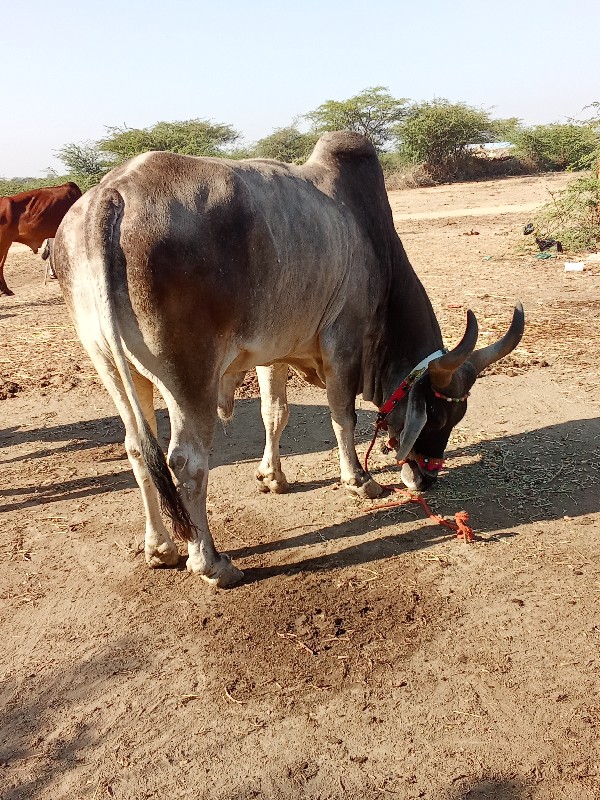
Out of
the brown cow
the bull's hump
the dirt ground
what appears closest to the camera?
the dirt ground

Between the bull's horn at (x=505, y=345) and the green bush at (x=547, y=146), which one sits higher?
the bull's horn at (x=505, y=345)

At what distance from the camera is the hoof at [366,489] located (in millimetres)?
5059

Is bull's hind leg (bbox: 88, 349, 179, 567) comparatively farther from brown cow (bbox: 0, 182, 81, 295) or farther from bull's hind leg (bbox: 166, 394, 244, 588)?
brown cow (bbox: 0, 182, 81, 295)

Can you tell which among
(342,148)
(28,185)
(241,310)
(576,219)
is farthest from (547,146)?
(241,310)

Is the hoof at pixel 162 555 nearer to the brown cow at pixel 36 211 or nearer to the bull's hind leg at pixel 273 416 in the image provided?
the bull's hind leg at pixel 273 416

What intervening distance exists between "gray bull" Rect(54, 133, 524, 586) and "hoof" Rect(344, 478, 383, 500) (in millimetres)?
11

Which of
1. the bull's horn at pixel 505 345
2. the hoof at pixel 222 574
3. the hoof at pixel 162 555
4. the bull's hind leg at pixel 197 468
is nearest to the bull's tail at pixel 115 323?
the bull's hind leg at pixel 197 468

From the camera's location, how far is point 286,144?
41.2 metres

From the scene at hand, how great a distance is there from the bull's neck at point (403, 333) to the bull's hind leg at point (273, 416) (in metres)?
0.76

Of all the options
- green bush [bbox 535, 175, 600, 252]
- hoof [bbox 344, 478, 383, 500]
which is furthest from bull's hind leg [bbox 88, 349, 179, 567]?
green bush [bbox 535, 175, 600, 252]

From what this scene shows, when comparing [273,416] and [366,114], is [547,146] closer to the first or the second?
[366,114]

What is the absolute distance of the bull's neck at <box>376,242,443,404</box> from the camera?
5.11 metres

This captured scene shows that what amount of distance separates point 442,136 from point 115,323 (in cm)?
3461

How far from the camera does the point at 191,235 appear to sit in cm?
348
